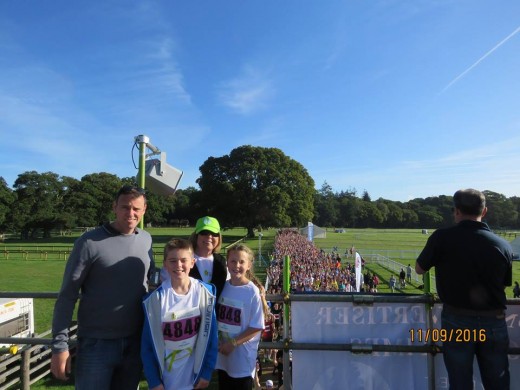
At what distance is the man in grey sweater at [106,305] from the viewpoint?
2.57m

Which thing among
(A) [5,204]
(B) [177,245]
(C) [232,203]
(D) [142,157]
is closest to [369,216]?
(C) [232,203]

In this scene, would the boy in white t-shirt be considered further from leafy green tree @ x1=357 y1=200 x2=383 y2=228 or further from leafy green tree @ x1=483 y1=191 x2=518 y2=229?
leafy green tree @ x1=483 y1=191 x2=518 y2=229

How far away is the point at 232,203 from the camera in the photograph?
57.2m

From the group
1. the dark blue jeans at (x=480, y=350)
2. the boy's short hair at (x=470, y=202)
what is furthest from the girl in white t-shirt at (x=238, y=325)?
the boy's short hair at (x=470, y=202)

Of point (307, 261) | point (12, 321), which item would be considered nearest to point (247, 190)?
point (307, 261)

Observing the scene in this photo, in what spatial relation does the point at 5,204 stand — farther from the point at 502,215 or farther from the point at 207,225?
the point at 502,215

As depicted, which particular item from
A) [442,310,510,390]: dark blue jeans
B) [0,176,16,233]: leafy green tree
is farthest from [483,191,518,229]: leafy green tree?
[442,310,510,390]: dark blue jeans

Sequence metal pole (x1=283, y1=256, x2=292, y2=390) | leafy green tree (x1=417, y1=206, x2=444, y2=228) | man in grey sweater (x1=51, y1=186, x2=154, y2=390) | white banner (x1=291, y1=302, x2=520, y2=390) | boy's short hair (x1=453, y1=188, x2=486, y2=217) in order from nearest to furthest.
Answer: man in grey sweater (x1=51, y1=186, x2=154, y2=390) < boy's short hair (x1=453, y1=188, x2=486, y2=217) < metal pole (x1=283, y1=256, x2=292, y2=390) < white banner (x1=291, y1=302, x2=520, y2=390) < leafy green tree (x1=417, y1=206, x2=444, y2=228)

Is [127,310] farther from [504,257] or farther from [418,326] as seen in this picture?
[504,257]

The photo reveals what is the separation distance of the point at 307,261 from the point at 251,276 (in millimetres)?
23607

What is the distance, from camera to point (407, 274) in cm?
2620

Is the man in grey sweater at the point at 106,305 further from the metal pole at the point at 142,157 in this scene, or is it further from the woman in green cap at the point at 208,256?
the metal pole at the point at 142,157

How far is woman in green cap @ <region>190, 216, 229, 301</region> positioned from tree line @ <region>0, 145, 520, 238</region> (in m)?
19.0

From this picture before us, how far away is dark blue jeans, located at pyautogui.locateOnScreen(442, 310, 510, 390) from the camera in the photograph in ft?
9.20
